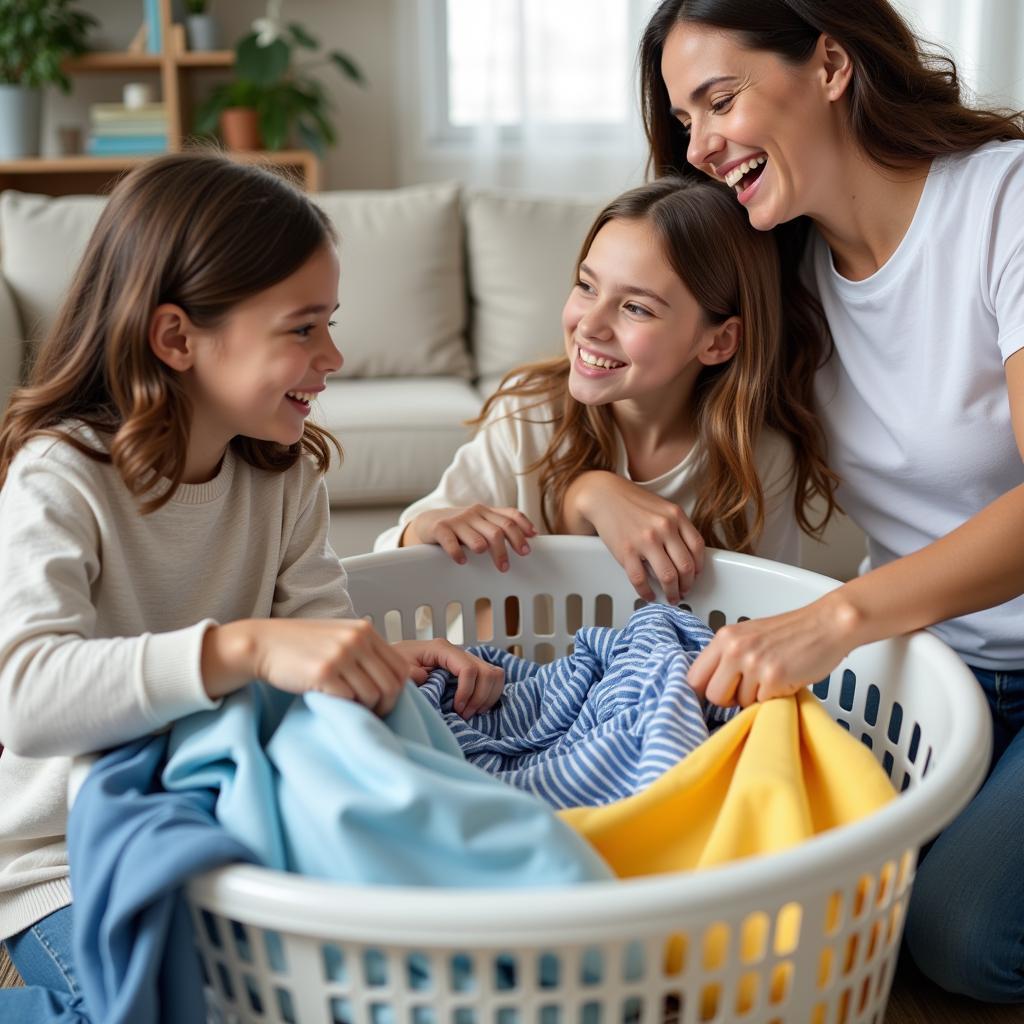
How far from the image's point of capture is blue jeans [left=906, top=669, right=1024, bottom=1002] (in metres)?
1.11

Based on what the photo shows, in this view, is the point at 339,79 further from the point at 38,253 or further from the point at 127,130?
the point at 38,253

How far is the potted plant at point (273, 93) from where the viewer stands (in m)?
3.13

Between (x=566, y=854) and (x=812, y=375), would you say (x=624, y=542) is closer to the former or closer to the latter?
(x=812, y=375)

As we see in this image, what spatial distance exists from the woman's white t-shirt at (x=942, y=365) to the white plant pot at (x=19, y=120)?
2575mm

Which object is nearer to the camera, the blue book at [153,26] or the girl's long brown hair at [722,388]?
the girl's long brown hair at [722,388]

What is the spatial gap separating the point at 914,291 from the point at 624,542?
1.30ft

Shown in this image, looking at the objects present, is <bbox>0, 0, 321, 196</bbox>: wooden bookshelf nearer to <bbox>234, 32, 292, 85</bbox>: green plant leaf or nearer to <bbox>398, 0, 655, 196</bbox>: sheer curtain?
<bbox>234, 32, 292, 85</bbox>: green plant leaf

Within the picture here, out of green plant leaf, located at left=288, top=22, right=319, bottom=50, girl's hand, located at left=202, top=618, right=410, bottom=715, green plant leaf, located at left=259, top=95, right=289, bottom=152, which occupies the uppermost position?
green plant leaf, located at left=288, top=22, right=319, bottom=50

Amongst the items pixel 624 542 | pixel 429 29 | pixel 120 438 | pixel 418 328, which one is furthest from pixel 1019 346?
pixel 429 29

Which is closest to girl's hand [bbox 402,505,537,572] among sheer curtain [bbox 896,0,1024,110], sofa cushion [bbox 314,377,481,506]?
sofa cushion [bbox 314,377,481,506]

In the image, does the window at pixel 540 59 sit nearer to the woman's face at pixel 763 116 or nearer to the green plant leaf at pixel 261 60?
the green plant leaf at pixel 261 60

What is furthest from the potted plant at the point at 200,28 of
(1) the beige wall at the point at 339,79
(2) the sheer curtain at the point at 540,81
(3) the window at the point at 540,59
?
(3) the window at the point at 540,59

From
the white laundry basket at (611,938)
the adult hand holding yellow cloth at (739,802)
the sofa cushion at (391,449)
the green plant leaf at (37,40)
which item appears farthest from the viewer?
the green plant leaf at (37,40)

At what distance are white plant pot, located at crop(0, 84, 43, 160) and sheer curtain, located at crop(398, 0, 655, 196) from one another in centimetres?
103
